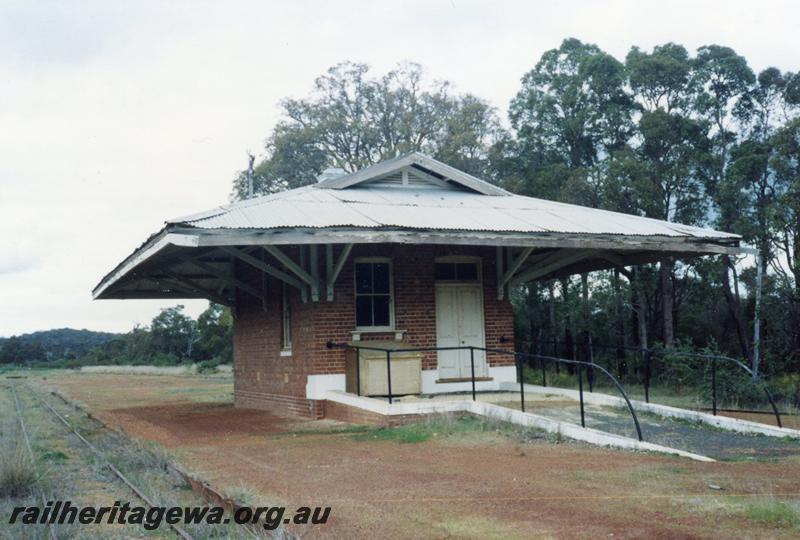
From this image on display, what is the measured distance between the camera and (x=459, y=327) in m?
17.4

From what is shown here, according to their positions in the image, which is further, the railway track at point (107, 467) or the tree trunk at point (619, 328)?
the tree trunk at point (619, 328)

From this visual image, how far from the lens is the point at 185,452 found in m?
12.5

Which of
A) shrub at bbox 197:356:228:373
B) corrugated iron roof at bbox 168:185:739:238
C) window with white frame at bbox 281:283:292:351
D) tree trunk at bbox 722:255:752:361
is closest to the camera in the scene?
corrugated iron roof at bbox 168:185:739:238

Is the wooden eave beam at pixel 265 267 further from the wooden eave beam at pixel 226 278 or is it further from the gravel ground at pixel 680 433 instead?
the gravel ground at pixel 680 433

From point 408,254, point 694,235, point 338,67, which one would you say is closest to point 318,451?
point 408,254

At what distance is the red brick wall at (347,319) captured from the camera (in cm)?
1622

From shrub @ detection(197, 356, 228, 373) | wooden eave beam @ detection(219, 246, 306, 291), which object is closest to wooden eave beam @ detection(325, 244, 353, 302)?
wooden eave beam @ detection(219, 246, 306, 291)

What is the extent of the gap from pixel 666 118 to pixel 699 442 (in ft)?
72.5

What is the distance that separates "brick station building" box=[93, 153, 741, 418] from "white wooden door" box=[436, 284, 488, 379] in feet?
0.08

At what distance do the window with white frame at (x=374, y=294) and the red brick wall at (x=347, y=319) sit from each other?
0.49 feet

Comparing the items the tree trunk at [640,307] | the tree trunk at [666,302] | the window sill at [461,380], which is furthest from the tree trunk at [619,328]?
the window sill at [461,380]

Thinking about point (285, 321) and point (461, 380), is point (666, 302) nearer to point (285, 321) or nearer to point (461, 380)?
point (461, 380)

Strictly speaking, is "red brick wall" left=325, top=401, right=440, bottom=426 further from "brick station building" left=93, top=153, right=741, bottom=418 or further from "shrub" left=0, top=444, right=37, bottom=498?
"shrub" left=0, top=444, right=37, bottom=498

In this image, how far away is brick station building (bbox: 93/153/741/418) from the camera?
590 inches
